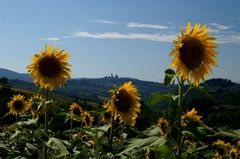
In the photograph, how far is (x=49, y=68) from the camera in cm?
843

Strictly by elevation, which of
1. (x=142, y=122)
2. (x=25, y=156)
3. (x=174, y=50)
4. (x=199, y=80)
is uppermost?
(x=174, y=50)

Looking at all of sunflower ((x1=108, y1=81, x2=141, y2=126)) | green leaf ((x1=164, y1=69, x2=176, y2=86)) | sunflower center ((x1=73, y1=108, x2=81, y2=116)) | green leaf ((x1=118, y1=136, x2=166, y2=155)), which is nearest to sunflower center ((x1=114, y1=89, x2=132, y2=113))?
sunflower ((x1=108, y1=81, x2=141, y2=126))

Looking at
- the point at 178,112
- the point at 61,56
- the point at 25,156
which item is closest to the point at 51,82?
the point at 61,56

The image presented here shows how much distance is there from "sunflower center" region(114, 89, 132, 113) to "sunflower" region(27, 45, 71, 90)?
1.17 meters

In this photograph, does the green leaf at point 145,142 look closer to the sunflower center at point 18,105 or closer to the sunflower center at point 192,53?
the sunflower center at point 192,53

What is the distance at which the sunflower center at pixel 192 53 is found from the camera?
16.9 feet

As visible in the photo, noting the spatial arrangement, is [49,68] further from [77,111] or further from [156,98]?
[77,111]

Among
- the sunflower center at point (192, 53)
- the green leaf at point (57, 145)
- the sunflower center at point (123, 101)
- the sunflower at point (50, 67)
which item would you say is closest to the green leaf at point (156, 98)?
the sunflower center at point (192, 53)

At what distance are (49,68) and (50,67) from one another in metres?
0.03

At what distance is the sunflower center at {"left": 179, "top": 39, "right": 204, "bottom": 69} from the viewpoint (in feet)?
16.9

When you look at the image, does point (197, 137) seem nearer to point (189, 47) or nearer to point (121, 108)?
point (189, 47)

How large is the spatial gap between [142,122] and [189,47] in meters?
20.5

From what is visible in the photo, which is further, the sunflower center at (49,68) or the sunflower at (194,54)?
the sunflower center at (49,68)

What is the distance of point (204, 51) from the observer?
5.46 meters
